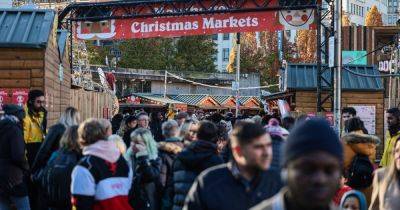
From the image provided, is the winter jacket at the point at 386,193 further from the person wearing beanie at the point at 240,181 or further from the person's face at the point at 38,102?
the person's face at the point at 38,102

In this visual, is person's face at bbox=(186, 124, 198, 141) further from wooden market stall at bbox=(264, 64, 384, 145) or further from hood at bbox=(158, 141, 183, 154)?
wooden market stall at bbox=(264, 64, 384, 145)

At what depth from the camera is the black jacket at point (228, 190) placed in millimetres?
4109

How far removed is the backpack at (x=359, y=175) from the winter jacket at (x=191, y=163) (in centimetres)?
131

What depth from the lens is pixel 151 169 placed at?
752cm

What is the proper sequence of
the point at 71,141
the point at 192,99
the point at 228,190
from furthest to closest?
the point at 192,99
the point at 71,141
the point at 228,190

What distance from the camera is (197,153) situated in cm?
648

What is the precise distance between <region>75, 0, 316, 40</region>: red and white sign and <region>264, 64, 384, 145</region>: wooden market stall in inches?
62.0

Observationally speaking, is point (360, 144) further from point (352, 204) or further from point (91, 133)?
point (91, 133)

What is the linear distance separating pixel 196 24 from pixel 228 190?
1841 centimetres

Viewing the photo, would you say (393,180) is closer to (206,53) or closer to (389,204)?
(389,204)

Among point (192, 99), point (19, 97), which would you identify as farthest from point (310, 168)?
point (192, 99)

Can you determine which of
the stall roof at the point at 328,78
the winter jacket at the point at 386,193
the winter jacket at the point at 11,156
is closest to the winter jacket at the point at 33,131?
the winter jacket at the point at 11,156

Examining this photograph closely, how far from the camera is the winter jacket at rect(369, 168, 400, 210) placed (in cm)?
477

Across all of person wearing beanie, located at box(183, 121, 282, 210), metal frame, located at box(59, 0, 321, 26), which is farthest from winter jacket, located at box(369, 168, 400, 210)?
metal frame, located at box(59, 0, 321, 26)
